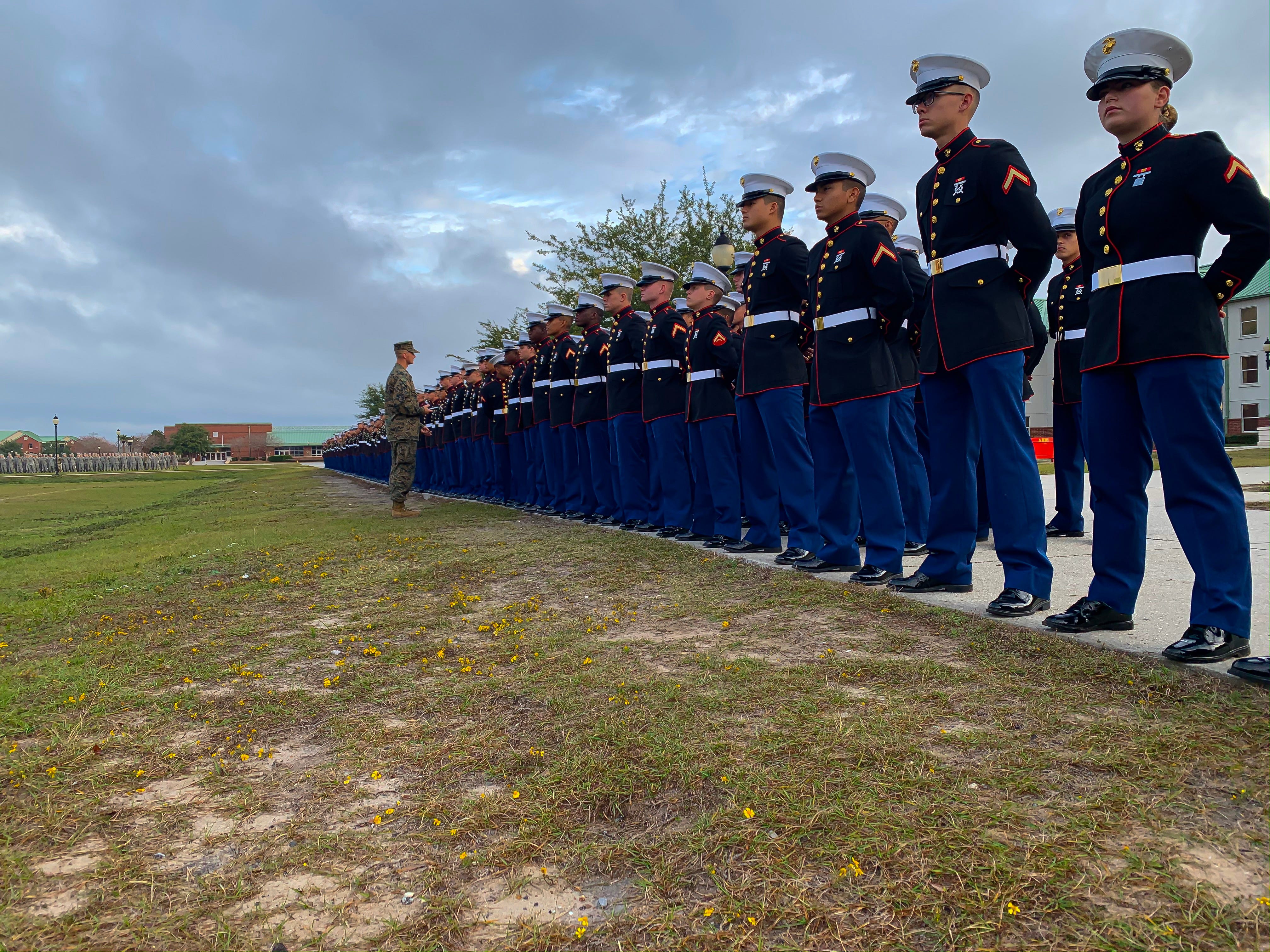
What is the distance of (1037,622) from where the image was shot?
11.4 feet

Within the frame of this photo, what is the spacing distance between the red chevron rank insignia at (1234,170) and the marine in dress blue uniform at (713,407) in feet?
12.2

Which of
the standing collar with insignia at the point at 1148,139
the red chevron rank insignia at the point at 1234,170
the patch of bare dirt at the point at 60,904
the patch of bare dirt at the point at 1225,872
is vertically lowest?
the patch of bare dirt at the point at 1225,872

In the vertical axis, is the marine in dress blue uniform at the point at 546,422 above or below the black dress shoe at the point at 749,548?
above

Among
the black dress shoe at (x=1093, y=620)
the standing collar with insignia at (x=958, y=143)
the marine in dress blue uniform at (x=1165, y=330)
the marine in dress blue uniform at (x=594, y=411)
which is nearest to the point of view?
the marine in dress blue uniform at (x=1165, y=330)

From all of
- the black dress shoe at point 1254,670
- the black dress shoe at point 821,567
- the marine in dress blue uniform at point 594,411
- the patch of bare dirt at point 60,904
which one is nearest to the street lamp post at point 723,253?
the marine in dress blue uniform at point 594,411

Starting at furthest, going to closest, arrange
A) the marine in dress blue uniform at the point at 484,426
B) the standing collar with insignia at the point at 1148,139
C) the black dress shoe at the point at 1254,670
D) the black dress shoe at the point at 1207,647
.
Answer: the marine in dress blue uniform at the point at 484,426 → the standing collar with insignia at the point at 1148,139 → the black dress shoe at the point at 1207,647 → the black dress shoe at the point at 1254,670

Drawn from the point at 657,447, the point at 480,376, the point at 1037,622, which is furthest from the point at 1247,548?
the point at 480,376

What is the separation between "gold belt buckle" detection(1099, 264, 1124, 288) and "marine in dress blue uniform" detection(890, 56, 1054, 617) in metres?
0.58

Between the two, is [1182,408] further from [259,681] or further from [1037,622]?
[259,681]

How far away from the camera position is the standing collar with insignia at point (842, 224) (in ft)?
16.0

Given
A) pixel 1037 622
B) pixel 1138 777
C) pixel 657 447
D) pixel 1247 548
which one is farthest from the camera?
pixel 657 447

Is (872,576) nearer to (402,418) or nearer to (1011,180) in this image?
(1011,180)

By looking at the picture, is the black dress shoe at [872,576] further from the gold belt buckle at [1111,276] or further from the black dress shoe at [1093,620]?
the gold belt buckle at [1111,276]

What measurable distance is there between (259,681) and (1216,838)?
9.84ft
